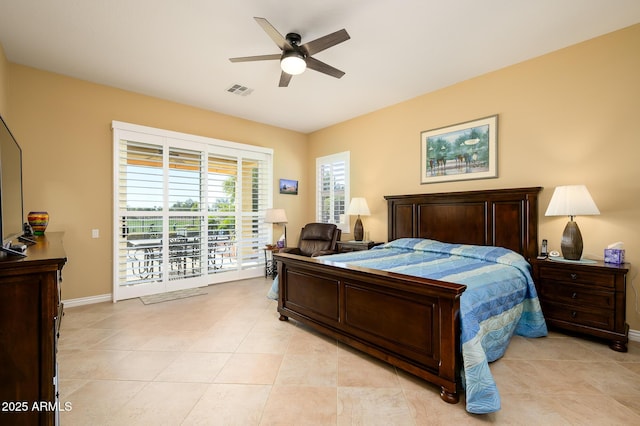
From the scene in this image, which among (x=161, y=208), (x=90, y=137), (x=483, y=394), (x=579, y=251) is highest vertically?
(x=90, y=137)

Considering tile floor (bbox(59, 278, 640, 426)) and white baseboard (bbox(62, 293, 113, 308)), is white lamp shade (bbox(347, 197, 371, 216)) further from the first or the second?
white baseboard (bbox(62, 293, 113, 308))

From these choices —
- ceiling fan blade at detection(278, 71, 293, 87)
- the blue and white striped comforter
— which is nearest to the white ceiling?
ceiling fan blade at detection(278, 71, 293, 87)

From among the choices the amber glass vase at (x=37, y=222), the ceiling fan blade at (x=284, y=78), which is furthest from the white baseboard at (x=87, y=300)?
the ceiling fan blade at (x=284, y=78)

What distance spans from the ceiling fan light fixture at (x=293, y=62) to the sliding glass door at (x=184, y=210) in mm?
2545

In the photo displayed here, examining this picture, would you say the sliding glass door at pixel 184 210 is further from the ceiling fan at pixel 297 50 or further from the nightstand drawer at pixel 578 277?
the nightstand drawer at pixel 578 277

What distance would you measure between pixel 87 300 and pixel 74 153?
75.4 inches

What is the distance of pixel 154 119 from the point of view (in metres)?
4.27

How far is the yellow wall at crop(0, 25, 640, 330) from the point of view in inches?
109

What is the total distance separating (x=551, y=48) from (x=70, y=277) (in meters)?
6.26

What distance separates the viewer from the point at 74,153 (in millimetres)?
3648

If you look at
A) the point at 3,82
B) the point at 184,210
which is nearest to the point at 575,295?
the point at 184,210

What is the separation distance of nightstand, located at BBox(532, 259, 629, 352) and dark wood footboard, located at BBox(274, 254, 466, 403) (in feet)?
5.59

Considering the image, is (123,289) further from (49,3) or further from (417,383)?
(417,383)

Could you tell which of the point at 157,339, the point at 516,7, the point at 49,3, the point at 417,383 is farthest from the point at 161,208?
the point at 516,7
